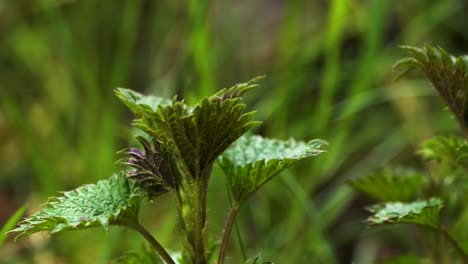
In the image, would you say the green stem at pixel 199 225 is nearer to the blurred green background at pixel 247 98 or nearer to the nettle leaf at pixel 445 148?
the nettle leaf at pixel 445 148

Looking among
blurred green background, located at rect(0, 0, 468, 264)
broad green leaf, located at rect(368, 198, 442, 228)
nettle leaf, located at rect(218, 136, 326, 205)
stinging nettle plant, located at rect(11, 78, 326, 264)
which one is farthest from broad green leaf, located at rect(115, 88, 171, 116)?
blurred green background, located at rect(0, 0, 468, 264)

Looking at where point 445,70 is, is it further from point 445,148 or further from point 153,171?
point 153,171

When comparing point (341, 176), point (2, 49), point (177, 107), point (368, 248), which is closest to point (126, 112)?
point (2, 49)

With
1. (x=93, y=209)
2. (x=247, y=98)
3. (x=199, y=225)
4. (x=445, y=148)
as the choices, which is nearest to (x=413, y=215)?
(x=445, y=148)

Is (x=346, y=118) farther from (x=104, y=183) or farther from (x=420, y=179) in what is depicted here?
(x=104, y=183)

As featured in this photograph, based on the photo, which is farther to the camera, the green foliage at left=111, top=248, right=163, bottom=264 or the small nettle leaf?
the green foliage at left=111, top=248, right=163, bottom=264

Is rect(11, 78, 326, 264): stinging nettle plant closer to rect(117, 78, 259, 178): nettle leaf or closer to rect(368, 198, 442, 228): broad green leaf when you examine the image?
rect(117, 78, 259, 178): nettle leaf
